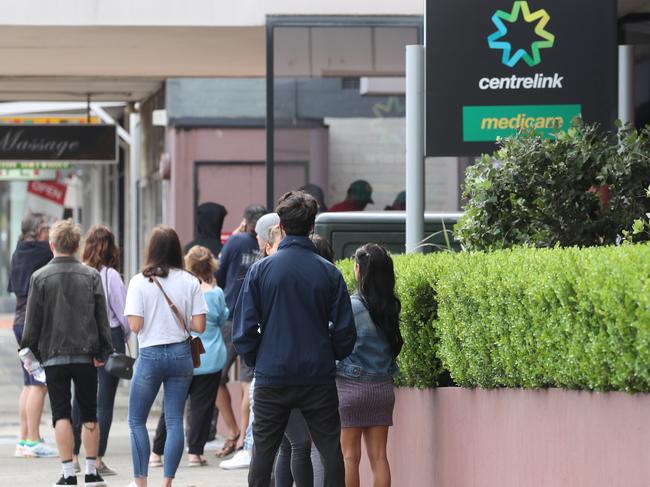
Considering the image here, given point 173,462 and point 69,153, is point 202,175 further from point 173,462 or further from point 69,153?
point 173,462

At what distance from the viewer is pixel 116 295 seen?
442 inches

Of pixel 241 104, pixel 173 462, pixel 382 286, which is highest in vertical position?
pixel 241 104

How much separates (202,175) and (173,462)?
414 inches

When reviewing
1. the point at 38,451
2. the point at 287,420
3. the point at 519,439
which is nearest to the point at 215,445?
the point at 38,451

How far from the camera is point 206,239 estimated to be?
13172mm

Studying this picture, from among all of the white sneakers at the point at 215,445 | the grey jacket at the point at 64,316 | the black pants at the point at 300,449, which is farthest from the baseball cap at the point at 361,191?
the black pants at the point at 300,449

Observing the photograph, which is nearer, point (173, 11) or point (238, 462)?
point (238, 462)

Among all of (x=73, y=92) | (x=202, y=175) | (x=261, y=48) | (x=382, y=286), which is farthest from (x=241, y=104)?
(x=382, y=286)

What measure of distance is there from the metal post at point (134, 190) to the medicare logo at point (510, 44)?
14.8 metres

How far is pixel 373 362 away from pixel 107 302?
3.89m

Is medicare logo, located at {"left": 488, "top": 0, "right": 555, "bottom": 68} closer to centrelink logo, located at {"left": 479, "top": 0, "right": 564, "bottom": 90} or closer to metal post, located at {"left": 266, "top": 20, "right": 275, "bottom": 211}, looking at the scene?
centrelink logo, located at {"left": 479, "top": 0, "right": 564, "bottom": 90}

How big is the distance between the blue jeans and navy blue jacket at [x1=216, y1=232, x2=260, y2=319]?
2342 mm

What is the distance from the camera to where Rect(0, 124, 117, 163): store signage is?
67.3 feet

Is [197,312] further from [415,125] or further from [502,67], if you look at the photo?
[502,67]
